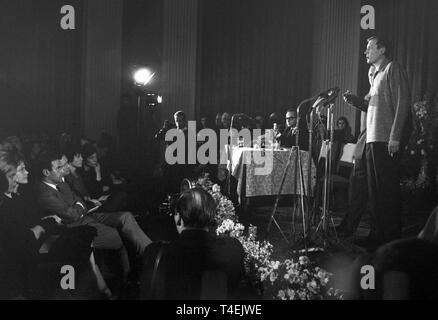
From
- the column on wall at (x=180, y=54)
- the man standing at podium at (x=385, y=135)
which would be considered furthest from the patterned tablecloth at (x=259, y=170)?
the column on wall at (x=180, y=54)

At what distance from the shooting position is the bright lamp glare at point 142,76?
294 inches

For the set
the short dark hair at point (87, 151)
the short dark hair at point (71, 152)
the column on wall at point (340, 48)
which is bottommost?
the short dark hair at point (87, 151)

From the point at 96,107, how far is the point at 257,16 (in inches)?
116

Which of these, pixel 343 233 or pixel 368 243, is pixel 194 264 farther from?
pixel 343 233

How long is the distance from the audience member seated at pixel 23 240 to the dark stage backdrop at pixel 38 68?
5.22 metres

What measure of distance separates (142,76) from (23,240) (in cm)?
528

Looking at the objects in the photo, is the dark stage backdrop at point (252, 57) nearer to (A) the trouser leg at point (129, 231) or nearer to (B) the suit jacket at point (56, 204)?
(A) the trouser leg at point (129, 231)

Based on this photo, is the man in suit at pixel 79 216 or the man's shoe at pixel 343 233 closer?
the man in suit at pixel 79 216

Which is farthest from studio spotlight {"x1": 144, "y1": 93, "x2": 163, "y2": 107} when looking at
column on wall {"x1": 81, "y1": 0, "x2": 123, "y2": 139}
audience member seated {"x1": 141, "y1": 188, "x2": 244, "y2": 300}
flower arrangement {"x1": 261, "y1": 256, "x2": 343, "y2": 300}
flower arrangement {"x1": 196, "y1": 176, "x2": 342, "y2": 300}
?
audience member seated {"x1": 141, "y1": 188, "x2": 244, "y2": 300}

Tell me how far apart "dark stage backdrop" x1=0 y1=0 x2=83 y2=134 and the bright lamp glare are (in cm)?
127

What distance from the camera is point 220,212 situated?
409cm

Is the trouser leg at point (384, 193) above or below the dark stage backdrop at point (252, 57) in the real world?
below
